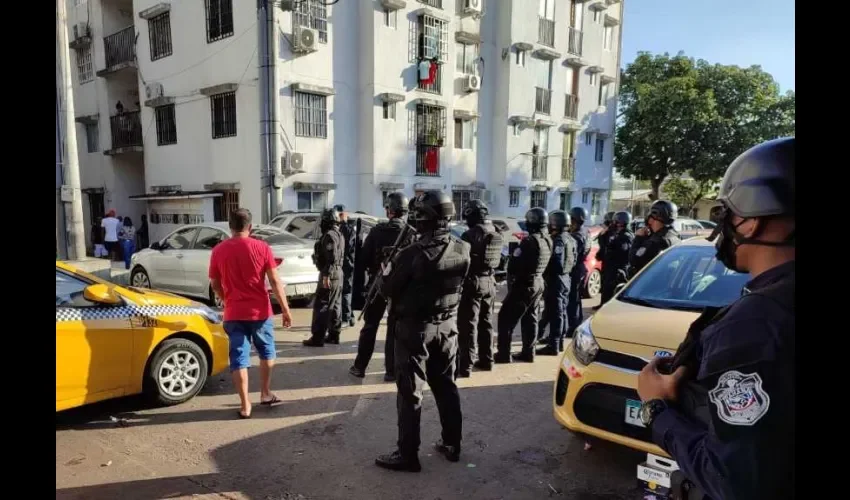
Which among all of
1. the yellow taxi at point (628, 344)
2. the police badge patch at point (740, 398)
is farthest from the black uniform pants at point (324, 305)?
the police badge patch at point (740, 398)

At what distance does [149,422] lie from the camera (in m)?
4.09

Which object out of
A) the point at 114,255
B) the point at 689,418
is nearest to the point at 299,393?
the point at 689,418

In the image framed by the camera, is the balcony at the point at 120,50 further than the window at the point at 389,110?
Yes

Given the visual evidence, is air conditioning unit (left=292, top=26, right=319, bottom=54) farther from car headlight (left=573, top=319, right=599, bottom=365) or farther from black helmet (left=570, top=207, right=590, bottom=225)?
car headlight (left=573, top=319, right=599, bottom=365)

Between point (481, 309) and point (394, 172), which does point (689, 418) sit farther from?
point (394, 172)

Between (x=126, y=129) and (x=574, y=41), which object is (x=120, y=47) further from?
(x=574, y=41)

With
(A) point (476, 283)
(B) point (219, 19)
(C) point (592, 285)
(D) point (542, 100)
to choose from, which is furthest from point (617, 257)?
(D) point (542, 100)

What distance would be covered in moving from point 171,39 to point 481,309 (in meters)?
15.3

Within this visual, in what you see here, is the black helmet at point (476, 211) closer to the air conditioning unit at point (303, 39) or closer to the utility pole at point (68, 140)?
the utility pole at point (68, 140)

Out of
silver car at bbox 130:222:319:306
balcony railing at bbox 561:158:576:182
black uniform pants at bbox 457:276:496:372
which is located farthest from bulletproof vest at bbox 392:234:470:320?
balcony railing at bbox 561:158:576:182

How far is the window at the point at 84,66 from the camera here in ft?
63.3

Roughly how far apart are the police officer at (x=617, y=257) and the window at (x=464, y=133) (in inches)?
498

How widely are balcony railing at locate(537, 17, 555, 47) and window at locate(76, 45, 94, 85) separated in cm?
1763

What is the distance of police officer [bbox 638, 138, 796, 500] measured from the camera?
1202 mm
